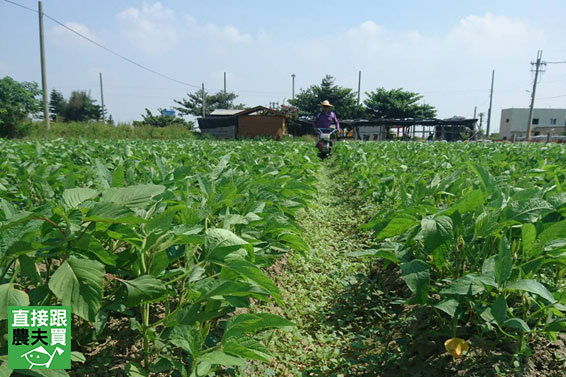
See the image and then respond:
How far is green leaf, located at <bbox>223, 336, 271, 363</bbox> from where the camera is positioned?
1195 millimetres

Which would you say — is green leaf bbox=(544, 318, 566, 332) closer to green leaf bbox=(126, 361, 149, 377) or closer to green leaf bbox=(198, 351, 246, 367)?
green leaf bbox=(198, 351, 246, 367)

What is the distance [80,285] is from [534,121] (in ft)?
245

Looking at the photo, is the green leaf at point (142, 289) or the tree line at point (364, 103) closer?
the green leaf at point (142, 289)

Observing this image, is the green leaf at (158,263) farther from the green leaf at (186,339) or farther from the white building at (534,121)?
the white building at (534,121)

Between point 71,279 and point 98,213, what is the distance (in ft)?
0.71

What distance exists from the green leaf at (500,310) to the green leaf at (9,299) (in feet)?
5.40

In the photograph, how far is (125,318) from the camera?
175cm

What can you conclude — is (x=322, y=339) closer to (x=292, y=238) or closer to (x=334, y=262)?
(x=292, y=238)

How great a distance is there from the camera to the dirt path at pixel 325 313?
193cm

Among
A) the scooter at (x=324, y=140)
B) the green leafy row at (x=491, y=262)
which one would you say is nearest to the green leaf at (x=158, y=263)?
the green leafy row at (x=491, y=262)

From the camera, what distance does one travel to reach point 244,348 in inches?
46.9

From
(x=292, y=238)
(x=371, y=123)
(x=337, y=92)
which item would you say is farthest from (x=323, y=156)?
(x=337, y=92)

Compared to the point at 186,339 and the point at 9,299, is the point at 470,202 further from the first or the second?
the point at 9,299

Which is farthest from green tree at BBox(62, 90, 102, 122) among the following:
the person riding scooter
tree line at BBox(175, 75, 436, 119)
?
the person riding scooter
